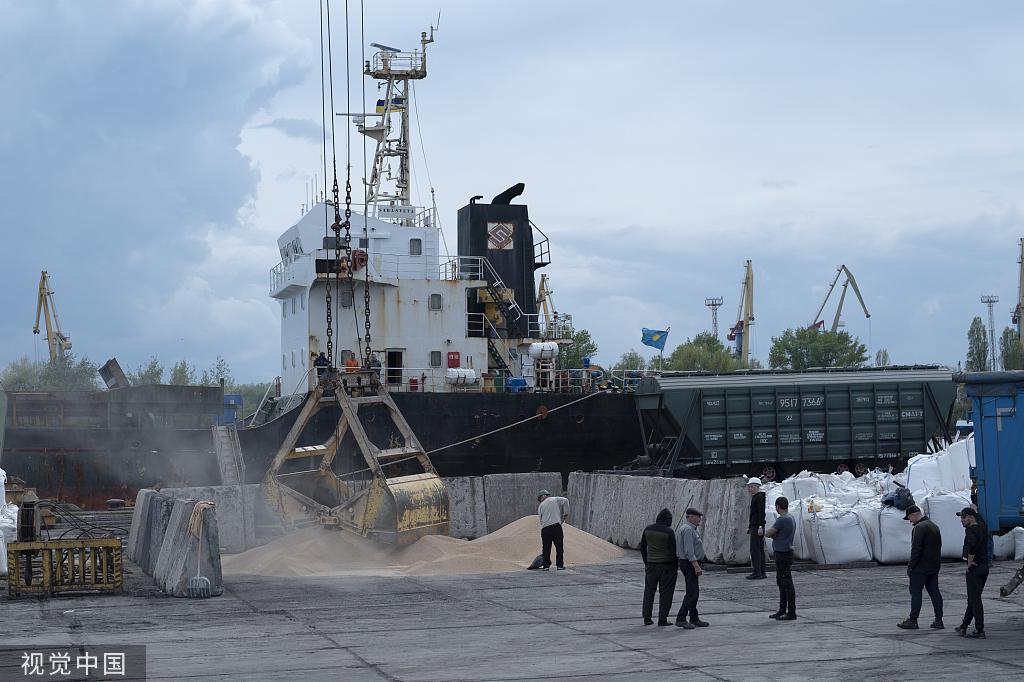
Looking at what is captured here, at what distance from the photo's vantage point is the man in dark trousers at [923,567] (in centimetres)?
1252

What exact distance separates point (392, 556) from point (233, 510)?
400 cm

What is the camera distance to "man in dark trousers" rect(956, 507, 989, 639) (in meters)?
11.8

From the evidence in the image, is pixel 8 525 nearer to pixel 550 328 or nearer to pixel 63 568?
pixel 63 568

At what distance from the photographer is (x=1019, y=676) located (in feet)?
32.0

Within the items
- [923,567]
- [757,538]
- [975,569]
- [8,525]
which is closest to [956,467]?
[757,538]

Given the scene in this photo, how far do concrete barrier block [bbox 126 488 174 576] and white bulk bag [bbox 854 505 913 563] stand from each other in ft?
36.4

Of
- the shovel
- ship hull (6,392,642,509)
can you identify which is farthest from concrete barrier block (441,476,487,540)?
the shovel

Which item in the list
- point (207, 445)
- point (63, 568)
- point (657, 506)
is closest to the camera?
point (63, 568)

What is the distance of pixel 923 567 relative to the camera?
1258cm

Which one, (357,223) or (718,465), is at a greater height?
(357,223)

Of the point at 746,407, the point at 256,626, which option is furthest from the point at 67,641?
the point at 746,407

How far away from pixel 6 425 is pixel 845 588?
2258cm

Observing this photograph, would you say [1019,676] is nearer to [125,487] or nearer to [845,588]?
[845,588]

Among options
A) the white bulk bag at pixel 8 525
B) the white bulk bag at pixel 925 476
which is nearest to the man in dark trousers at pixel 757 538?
the white bulk bag at pixel 925 476
